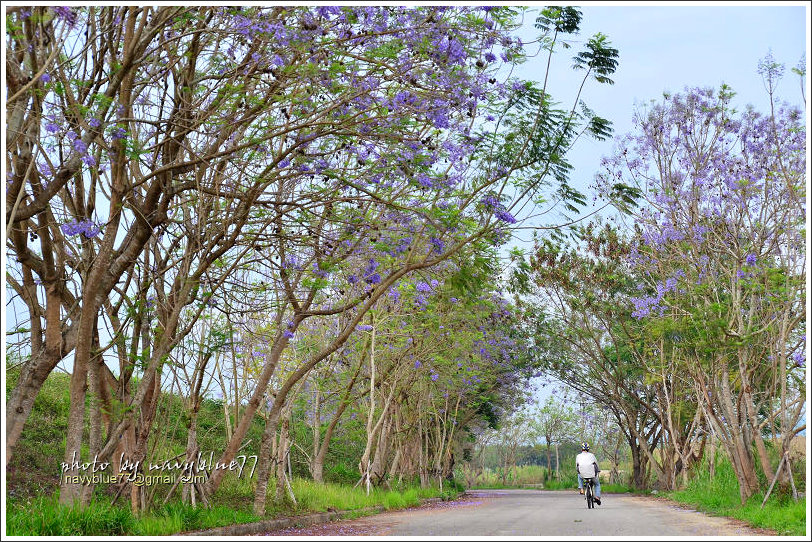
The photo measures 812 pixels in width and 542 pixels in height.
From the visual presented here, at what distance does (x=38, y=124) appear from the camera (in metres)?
8.07

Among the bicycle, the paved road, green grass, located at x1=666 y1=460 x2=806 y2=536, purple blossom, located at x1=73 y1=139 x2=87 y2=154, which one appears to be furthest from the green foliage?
the bicycle

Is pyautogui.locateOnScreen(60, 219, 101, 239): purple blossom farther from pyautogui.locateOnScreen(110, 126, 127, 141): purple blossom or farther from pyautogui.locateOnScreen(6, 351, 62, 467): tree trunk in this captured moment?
pyautogui.locateOnScreen(6, 351, 62, 467): tree trunk

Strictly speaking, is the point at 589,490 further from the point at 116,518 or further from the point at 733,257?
the point at 116,518

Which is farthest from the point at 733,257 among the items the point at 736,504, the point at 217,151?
the point at 217,151

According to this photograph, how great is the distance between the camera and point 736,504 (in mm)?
14195

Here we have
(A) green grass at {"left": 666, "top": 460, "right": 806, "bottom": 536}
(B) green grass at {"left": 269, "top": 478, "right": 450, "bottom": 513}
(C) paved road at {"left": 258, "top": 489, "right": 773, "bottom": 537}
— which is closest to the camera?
(A) green grass at {"left": 666, "top": 460, "right": 806, "bottom": 536}

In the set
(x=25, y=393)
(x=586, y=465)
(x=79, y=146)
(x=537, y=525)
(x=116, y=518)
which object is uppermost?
(x=79, y=146)

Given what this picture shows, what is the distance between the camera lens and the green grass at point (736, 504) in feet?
33.7

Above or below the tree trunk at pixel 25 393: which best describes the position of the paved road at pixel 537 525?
below

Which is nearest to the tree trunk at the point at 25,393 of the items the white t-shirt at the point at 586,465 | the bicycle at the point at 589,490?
the white t-shirt at the point at 586,465

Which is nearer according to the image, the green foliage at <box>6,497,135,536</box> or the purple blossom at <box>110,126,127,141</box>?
the green foliage at <box>6,497,135,536</box>

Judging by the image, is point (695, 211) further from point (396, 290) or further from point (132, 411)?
point (132, 411)

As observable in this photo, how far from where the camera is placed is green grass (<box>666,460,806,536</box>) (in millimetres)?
10281

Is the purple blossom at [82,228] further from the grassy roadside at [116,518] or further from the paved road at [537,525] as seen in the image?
the paved road at [537,525]
